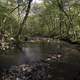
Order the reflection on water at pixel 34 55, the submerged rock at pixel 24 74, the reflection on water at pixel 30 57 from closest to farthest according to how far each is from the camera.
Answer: the submerged rock at pixel 24 74 < the reflection on water at pixel 34 55 < the reflection on water at pixel 30 57

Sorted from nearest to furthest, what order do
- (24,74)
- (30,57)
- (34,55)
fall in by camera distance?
(24,74), (30,57), (34,55)

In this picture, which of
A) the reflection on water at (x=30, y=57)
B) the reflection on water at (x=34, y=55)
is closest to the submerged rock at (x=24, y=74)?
the reflection on water at (x=34, y=55)

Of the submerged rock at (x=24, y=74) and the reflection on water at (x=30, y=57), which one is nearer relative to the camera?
the submerged rock at (x=24, y=74)

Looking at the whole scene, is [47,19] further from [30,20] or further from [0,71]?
[0,71]

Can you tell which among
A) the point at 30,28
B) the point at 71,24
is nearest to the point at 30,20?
the point at 30,28

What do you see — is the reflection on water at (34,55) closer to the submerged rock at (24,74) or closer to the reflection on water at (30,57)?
the reflection on water at (30,57)

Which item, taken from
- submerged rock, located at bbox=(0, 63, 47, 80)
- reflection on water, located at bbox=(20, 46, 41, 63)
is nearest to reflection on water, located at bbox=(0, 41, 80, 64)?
reflection on water, located at bbox=(20, 46, 41, 63)

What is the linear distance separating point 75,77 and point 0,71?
16.8 feet

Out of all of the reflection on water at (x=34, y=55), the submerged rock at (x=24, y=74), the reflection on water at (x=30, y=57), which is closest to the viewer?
the submerged rock at (x=24, y=74)

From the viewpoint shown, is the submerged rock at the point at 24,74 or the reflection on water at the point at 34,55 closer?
the submerged rock at the point at 24,74

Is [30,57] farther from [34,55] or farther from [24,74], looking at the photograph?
[24,74]

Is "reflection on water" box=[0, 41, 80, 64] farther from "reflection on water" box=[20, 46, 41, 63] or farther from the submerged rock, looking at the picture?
the submerged rock

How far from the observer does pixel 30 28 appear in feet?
220

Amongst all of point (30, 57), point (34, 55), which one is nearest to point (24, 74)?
point (30, 57)
